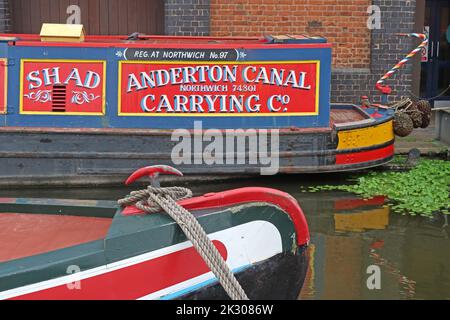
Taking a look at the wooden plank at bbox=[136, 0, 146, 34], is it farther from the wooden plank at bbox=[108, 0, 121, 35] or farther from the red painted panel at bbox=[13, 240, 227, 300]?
the red painted panel at bbox=[13, 240, 227, 300]

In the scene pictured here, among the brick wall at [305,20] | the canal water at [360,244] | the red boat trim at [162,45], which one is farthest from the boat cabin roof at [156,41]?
the brick wall at [305,20]

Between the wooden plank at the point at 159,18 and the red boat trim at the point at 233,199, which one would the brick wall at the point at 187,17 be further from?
the red boat trim at the point at 233,199

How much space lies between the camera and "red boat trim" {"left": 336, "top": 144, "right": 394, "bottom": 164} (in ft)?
28.5

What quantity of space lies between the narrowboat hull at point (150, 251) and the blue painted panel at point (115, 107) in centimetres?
377

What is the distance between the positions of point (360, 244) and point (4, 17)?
25.4 ft

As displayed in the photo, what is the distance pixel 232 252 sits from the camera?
4125mm

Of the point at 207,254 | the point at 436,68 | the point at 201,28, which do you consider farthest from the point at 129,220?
the point at 436,68

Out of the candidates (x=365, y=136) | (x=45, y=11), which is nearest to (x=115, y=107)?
(x=365, y=136)

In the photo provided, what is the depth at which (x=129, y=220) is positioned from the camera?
4.06 meters

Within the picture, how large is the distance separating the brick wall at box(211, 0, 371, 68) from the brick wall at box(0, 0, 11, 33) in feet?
11.2

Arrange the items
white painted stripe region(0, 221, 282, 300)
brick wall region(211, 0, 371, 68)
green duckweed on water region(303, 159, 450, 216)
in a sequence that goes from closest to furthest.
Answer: white painted stripe region(0, 221, 282, 300) → green duckweed on water region(303, 159, 450, 216) → brick wall region(211, 0, 371, 68)

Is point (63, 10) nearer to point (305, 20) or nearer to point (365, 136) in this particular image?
point (305, 20)

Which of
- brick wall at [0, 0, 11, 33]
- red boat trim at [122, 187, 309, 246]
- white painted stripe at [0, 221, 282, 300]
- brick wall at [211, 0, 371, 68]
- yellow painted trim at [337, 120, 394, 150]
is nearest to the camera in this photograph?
white painted stripe at [0, 221, 282, 300]

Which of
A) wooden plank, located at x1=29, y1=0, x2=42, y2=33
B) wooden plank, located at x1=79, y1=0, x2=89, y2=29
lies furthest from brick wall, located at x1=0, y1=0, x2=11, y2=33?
wooden plank, located at x1=79, y1=0, x2=89, y2=29
